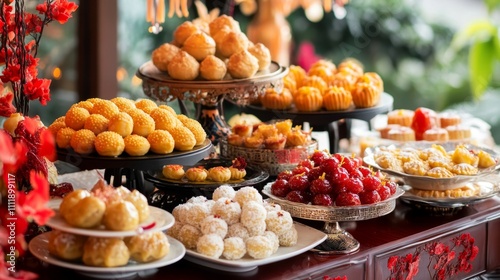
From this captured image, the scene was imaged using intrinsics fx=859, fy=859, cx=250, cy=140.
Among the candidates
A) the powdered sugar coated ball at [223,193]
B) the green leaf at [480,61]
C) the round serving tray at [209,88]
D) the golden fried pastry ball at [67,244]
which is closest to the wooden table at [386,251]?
the golden fried pastry ball at [67,244]

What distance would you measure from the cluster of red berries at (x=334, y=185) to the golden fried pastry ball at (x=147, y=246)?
48 cm

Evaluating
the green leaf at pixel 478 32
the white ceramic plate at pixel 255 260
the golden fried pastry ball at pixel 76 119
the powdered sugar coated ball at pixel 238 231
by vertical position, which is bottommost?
the white ceramic plate at pixel 255 260

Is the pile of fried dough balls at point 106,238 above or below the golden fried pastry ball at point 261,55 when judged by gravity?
below

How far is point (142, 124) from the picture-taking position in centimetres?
242

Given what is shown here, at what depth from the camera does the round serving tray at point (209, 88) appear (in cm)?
286

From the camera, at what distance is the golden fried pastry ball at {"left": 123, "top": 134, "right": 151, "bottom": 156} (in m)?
2.34

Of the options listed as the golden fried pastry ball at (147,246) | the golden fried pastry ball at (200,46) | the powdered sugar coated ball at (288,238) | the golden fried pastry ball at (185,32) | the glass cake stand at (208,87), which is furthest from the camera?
the golden fried pastry ball at (185,32)

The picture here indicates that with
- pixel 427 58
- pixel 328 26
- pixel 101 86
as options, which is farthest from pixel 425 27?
pixel 101 86

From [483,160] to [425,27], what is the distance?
11.8 ft

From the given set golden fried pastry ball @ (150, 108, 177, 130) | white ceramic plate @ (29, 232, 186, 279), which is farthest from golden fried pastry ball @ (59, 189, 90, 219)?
golden fried pastry ball @ (150, 108, 177, 130)

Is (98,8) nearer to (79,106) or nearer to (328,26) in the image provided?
(328,26)

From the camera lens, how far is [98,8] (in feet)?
15.8

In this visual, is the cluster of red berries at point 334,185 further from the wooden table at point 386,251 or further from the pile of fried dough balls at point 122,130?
the pile of fried dough balls at point 122,130

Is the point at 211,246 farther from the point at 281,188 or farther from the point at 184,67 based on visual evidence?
the point at 184,67
